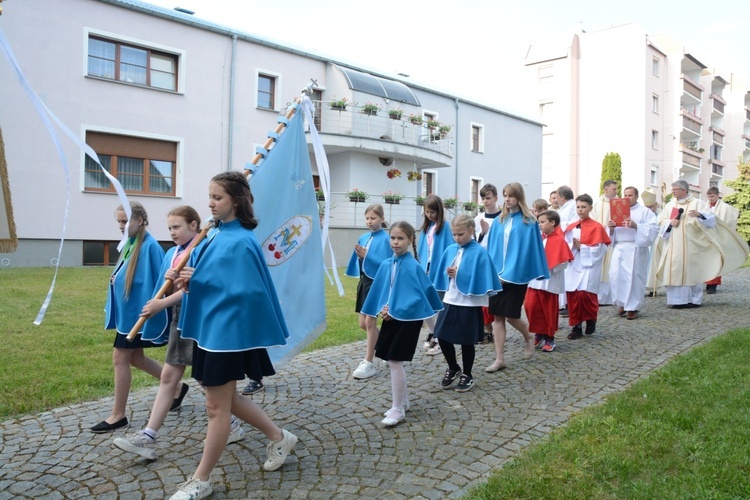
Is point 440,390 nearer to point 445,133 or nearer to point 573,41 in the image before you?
point 445,133

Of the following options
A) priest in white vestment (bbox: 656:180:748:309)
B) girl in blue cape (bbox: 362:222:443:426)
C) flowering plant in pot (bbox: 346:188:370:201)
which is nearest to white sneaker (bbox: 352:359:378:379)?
girl in blue cape (bbox: 362:222:443:426)

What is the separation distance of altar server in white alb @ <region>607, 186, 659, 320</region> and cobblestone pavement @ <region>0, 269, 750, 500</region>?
2631 millimetres

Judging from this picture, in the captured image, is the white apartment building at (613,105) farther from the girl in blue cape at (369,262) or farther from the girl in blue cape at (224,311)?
the girl in blue cape at (224,311)

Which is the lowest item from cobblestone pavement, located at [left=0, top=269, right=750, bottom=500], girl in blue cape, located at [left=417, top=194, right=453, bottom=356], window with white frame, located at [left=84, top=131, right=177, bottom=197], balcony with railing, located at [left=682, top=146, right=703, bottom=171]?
cobblestone pavement, located at [left=0, top=269, right=750, bottom=500]

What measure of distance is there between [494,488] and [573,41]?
159 feet

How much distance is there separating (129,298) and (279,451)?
1627 mm

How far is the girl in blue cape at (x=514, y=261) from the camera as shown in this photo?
6461mm

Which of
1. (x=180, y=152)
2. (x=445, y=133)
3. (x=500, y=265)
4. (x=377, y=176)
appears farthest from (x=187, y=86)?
(x=500, y=265)

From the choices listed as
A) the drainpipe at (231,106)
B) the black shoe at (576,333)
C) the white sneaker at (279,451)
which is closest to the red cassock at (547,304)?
the black shoe at (576,333)

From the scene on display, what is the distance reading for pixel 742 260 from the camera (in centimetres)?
1119

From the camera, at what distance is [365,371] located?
6.05 m

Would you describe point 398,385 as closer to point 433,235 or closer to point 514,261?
point 514,261

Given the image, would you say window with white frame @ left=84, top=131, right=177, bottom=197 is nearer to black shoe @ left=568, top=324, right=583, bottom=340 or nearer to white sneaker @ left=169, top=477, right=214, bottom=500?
black shoe @ left=568, top=324, right=583, bottom=340

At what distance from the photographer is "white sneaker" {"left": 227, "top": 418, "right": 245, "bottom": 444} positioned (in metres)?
4.27
